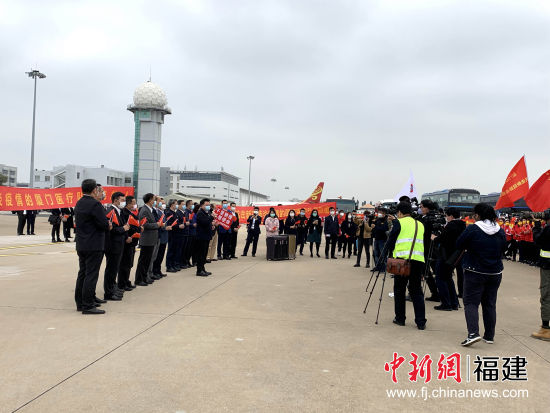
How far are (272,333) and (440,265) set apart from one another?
3868 mm

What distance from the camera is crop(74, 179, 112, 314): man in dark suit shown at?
6.17 meters

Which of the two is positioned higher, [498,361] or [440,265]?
[440,265]

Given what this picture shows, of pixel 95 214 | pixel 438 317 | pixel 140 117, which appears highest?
pixel 140 117

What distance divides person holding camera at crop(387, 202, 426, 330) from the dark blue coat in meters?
0.73

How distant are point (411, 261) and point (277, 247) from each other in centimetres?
858

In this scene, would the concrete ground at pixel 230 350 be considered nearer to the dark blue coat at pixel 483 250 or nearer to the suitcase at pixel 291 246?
the dark blue coat at pixel 483 250

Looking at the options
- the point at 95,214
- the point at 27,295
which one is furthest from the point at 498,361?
the point at 27,295

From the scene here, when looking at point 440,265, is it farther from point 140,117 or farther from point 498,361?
point 140,117

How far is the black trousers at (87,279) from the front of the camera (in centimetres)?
615

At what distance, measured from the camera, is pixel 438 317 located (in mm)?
6793

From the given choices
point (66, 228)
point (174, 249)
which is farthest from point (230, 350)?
point (66, 228)

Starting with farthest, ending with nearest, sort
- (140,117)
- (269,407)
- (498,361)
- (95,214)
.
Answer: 1. (140,117)
2. (95,214)
3. (498,361)
4. (269,407)

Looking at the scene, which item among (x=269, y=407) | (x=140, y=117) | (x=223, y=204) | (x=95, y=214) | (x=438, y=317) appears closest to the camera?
(x=269, y=407)

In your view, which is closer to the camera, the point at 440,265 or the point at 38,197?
the point at 440,265
